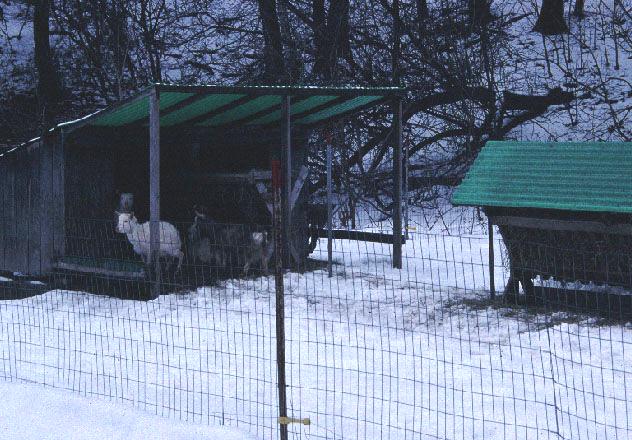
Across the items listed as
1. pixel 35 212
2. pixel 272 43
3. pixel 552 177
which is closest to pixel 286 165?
pixel 35 212

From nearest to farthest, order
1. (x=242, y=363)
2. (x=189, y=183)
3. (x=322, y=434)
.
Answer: (x=322, y=434) → (x=242, y=363) → (x=189, y=183)

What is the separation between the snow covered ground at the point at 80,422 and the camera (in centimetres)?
→ 627

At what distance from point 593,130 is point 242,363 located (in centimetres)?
1638

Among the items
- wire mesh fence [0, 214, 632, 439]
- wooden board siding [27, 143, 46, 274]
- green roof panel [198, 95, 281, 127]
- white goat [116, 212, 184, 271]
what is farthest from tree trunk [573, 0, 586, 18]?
wooden board siding [27, 143, 46, 274]

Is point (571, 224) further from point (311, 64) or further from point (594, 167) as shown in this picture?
point (311, 64)

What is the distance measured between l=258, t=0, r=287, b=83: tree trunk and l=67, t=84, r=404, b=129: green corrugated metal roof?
7386 millimetres

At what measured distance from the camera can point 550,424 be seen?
6.56m

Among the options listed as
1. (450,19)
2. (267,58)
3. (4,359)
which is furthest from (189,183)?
(450,19)

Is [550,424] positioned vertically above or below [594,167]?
below

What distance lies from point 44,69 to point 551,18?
16.7 metres

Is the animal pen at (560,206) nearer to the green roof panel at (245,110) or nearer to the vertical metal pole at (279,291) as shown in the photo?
the green roof panel at (245,110)

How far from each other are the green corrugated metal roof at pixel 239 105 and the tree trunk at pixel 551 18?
1568 centimetres

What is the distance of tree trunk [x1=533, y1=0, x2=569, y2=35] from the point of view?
28.9m

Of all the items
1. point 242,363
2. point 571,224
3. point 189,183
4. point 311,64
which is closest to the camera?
point 242,363
